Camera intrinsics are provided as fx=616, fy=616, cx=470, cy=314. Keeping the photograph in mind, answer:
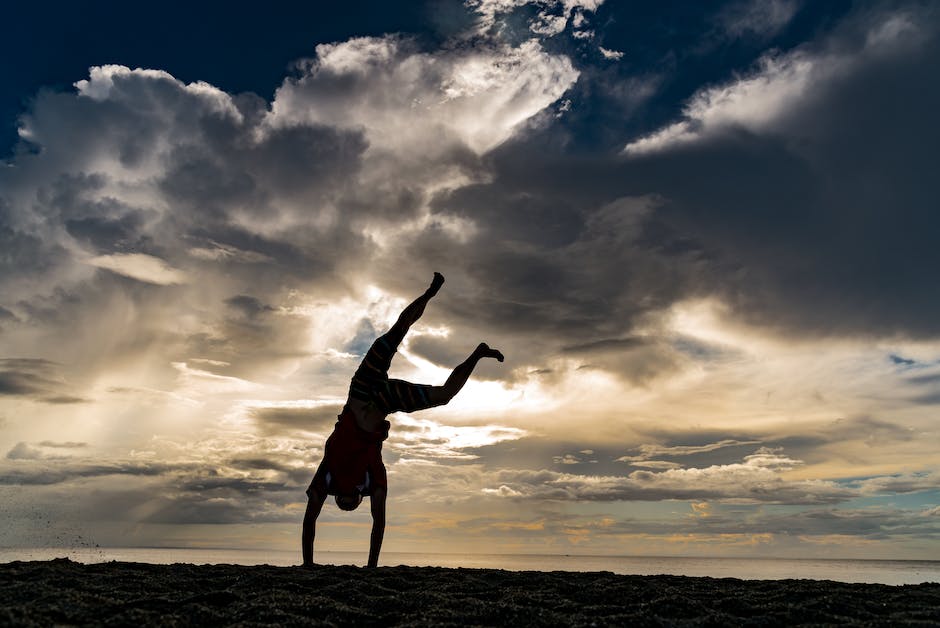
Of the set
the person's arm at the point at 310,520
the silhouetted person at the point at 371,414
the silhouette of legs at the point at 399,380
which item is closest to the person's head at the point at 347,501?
the silhouetted person at the point at 371,414

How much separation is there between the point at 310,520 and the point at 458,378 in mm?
2781

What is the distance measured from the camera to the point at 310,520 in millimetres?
8383

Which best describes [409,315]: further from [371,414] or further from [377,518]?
[377,518]

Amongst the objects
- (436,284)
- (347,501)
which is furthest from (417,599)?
(436,284)

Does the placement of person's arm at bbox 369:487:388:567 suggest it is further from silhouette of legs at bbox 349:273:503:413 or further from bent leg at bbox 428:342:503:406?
bent leg at bbox 428:342:503:406

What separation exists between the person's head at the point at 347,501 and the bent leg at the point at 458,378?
1693mm

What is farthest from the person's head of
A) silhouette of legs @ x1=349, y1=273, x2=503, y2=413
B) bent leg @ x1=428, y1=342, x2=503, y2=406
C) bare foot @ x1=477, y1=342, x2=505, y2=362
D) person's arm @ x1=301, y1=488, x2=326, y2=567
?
bare foot @ x1=477, y1=342, x2=505, y2=362

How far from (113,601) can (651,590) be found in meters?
5.14

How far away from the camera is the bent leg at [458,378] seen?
8609mm

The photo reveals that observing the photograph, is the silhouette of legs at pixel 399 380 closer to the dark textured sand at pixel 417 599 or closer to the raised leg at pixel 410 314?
the raised leg at pixel 410 314

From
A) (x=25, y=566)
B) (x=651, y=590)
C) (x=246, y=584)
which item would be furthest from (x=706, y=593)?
(x=25, y=566)

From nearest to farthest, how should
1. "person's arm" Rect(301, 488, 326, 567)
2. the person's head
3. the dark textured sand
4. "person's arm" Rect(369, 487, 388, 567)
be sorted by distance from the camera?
the dark textured sand, "person's arm" Rect(301, 488, 326, 567), the person's head, "person's arm" Rect(369, 487, 388, 567)

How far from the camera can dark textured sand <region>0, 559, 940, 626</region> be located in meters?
4.71

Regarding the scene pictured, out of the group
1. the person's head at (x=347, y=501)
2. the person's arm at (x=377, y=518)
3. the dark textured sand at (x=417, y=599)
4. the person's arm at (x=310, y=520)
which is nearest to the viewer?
the dark textured sand at (x=417, y=599)
